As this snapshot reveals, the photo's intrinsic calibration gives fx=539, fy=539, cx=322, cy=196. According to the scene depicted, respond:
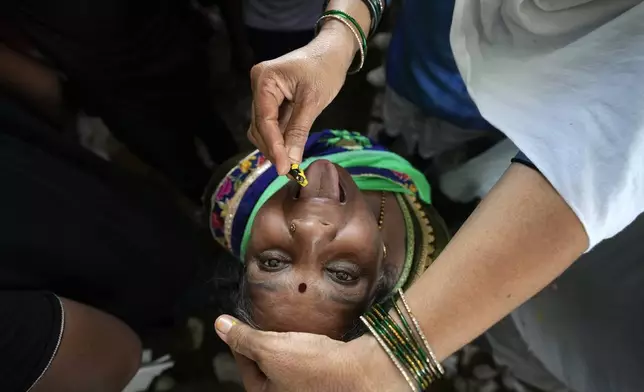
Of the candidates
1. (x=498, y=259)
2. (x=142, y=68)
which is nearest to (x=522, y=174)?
(x=498, y=259)

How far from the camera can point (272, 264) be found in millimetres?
767

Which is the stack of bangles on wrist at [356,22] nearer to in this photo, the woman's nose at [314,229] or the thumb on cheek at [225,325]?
the woman's nose at [314,229]

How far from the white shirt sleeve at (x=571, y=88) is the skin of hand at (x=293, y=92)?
0.17 m

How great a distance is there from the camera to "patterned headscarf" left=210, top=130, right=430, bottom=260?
94 centimetres

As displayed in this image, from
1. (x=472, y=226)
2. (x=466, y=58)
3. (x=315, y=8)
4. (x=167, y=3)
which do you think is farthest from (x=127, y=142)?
(x=472, y=226)

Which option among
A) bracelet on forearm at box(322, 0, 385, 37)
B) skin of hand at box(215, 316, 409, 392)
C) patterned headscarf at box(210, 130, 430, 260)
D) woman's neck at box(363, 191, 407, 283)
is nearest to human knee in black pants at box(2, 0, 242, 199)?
patterned headscarf at box(210, 130, 430, 260)

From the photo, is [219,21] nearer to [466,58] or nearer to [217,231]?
[217,231]

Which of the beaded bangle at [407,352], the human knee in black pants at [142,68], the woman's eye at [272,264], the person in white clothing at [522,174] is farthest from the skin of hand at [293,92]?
the human knee in black pants at [142,68]

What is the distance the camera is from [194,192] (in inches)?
54.0

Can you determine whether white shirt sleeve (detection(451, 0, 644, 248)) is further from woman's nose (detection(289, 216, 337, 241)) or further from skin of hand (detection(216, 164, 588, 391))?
woman's nose (detection(289, 216, 337, 241))

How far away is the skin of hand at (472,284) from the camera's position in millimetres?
527

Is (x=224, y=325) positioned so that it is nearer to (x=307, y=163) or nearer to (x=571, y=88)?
(x=307, y=163)

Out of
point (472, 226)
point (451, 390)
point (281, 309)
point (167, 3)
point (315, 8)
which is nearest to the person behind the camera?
point (472, 226)

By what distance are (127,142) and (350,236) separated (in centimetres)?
71
